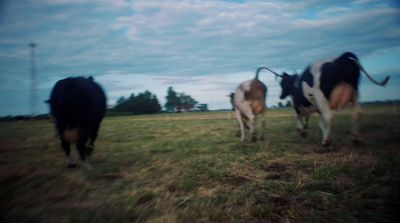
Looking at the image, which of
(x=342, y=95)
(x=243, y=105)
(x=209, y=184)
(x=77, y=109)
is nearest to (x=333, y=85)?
(x=342, y=95)

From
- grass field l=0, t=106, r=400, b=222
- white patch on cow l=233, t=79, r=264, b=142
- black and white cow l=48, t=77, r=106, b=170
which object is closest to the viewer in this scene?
grass field l=0, t=106, r=400, b=222

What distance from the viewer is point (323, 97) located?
260 inches

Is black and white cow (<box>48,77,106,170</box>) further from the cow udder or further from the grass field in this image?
the cow udder

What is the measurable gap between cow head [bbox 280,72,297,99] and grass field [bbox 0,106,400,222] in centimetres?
263

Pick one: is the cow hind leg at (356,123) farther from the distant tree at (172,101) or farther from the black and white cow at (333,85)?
the distant tree at (172,101)

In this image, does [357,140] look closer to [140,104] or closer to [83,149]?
[140,104]

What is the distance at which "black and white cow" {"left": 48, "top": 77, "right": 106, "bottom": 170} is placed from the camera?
199 inches

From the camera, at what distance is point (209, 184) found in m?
4.11

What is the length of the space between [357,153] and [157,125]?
9.71m

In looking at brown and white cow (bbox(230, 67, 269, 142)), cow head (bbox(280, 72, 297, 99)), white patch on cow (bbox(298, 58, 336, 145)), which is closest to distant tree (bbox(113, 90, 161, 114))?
white patch on cow (bbox(298, 58, 336, 145))

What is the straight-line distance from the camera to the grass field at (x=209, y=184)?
294 centimetres

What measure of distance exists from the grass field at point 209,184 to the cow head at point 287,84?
8.63 ft

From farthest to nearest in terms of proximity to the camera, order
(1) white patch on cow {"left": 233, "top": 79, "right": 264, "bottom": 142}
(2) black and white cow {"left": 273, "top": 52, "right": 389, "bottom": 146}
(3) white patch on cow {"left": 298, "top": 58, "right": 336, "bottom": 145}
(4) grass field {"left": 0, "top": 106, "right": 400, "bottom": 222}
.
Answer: (1) white patch on cow {"left": 233, "top": 79, "right": 264, "bottom": 142}
(3) white patch on cow {"left": 298, "top": 58, "right": 336, "bottom": 145}
(2) black and white cow {"left": 273, "top": 52, "right": 389, "bottom": 146}
(4) grass field {"left": 0, "top": 106, "right": 400, "bottom": 222}

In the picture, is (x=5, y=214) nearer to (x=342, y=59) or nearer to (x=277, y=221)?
(x=277, y=221)
